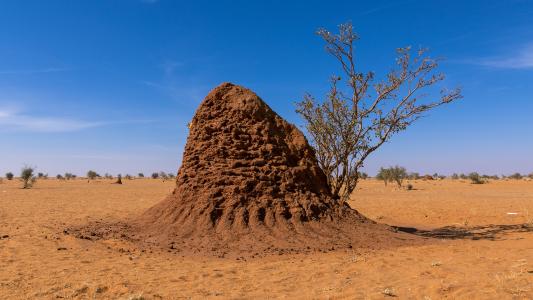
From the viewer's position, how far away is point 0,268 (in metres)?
7.19

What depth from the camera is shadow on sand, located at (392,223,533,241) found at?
1123 cm

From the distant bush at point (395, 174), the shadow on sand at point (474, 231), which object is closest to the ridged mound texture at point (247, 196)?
the shadow on sand at point (474, 231)

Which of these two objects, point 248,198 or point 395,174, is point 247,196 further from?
point 395,174

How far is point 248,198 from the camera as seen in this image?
32.4 feet

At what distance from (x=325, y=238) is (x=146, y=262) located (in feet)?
12.4

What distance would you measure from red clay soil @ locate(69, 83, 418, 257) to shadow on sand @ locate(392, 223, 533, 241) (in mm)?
2122

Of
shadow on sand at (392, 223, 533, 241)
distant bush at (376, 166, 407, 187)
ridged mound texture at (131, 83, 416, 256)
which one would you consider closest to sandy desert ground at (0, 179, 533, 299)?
shadow on sand at (392, 223, 533, 241)

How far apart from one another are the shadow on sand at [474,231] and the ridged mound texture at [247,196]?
92.3 inches

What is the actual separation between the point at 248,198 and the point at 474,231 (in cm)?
710

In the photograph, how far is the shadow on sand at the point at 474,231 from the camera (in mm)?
11230

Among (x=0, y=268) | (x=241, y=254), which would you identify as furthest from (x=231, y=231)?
(x=0, y=268)

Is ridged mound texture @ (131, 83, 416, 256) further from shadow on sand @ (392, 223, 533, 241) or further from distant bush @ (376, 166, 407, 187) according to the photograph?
distant bush @ (376, 166, 407, 187)

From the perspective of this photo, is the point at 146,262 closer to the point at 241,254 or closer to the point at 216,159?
the point at 241,254

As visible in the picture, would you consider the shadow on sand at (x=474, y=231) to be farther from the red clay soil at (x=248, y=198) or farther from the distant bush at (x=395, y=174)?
the distant bush at (x=395, y=174)
